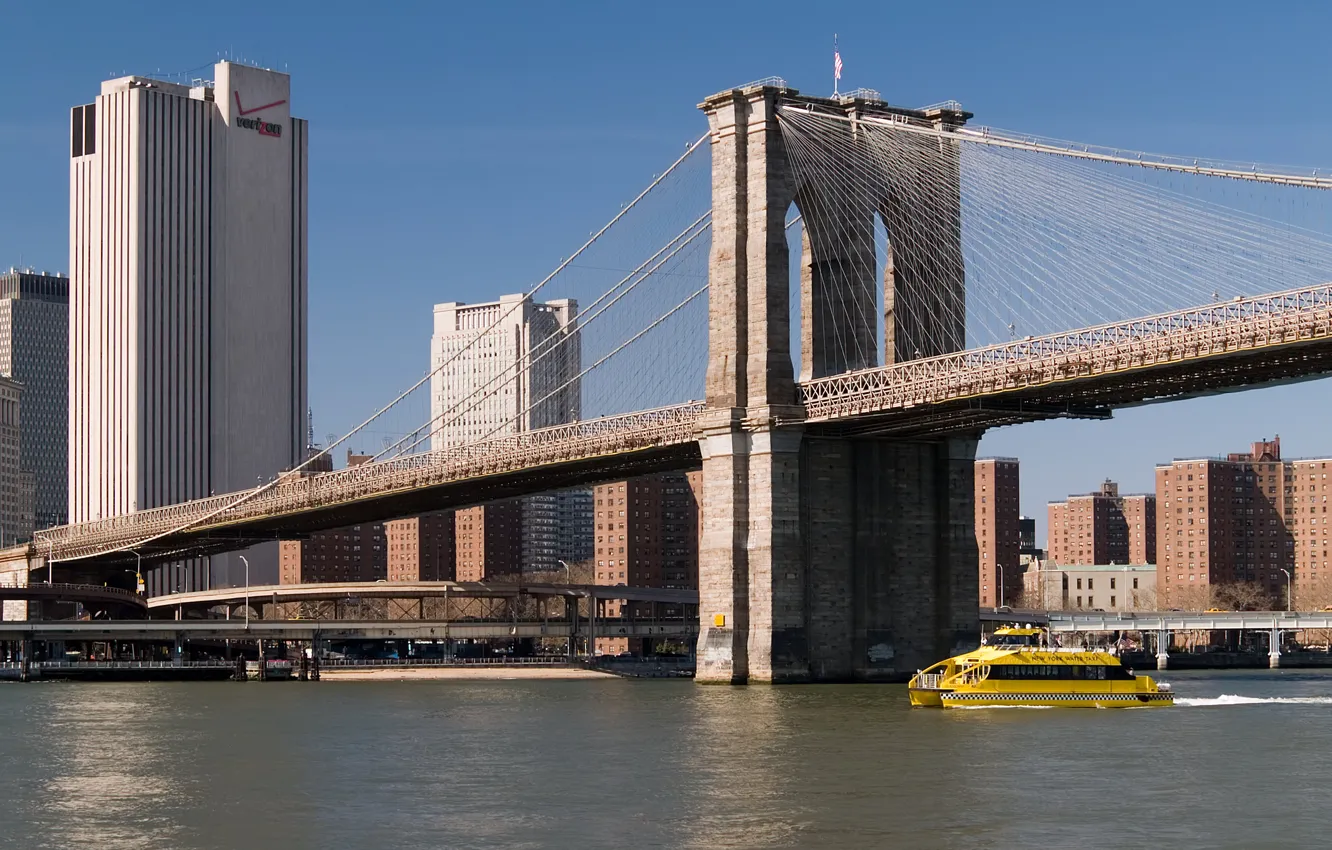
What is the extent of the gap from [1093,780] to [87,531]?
118 metres

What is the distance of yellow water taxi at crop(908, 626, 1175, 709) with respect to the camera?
72.1m

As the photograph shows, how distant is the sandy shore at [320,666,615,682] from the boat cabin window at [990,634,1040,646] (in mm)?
45166

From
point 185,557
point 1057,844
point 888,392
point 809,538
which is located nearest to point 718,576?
point 809,538

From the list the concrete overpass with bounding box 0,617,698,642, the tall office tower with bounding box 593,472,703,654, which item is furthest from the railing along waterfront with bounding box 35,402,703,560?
the tall office tower with bounding box 593,472,703,654

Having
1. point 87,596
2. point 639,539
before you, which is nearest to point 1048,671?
point 87,596

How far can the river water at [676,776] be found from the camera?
40281mm

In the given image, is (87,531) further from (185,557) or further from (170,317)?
(170,317)

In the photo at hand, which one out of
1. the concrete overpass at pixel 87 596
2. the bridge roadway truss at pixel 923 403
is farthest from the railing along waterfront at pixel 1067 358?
the concrete overpass at pixel 87 596

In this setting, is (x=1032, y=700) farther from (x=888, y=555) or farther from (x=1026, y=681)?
(x=888, y=555)

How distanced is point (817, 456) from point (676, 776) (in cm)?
4167

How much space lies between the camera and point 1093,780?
48.2 meters

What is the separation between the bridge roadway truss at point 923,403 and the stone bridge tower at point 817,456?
2269 millimetres

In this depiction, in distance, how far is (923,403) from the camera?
268 feet

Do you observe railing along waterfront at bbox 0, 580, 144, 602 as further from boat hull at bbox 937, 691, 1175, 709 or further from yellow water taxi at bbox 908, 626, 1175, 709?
boat hull at bbox 937, 691, 1175, 709
